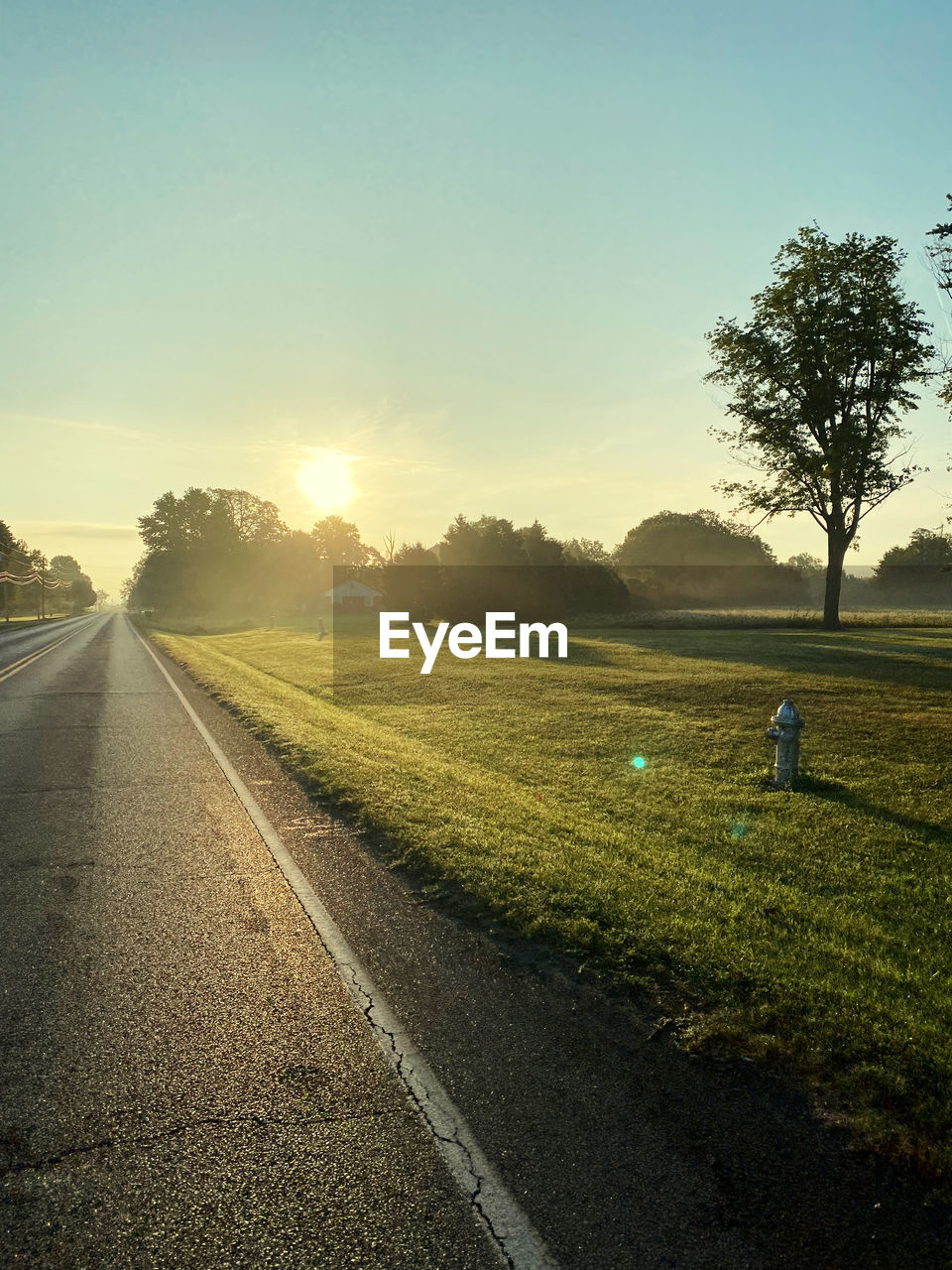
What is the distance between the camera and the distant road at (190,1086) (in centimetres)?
267

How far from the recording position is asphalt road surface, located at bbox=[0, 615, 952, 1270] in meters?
2.68

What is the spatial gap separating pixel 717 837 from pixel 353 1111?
16.7ft

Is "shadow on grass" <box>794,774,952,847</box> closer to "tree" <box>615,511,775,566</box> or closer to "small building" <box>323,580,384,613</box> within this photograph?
"small building" <box>323,580,384,613</box>

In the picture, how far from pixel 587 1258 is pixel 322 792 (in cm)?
697

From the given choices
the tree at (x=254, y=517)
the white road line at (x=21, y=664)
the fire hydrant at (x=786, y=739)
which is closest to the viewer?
the fire hydrant at (x=786, y=739)

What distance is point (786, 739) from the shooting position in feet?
30.0

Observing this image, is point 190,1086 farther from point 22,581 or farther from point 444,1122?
point 22,581

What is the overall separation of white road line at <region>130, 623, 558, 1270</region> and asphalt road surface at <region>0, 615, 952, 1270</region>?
0.05m

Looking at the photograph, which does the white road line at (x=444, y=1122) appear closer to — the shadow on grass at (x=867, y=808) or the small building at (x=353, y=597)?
the shadow on grass at (x=867, y=808)

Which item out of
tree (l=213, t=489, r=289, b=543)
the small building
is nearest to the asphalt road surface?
the small building

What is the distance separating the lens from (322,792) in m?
9.22

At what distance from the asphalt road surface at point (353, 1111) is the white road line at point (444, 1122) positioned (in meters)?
0.05

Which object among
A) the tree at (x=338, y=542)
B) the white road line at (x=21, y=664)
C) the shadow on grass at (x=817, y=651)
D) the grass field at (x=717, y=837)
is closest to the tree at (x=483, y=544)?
the shadow on grass at (x=817, y=651)

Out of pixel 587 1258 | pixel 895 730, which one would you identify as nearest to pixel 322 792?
pixel 587 1258
